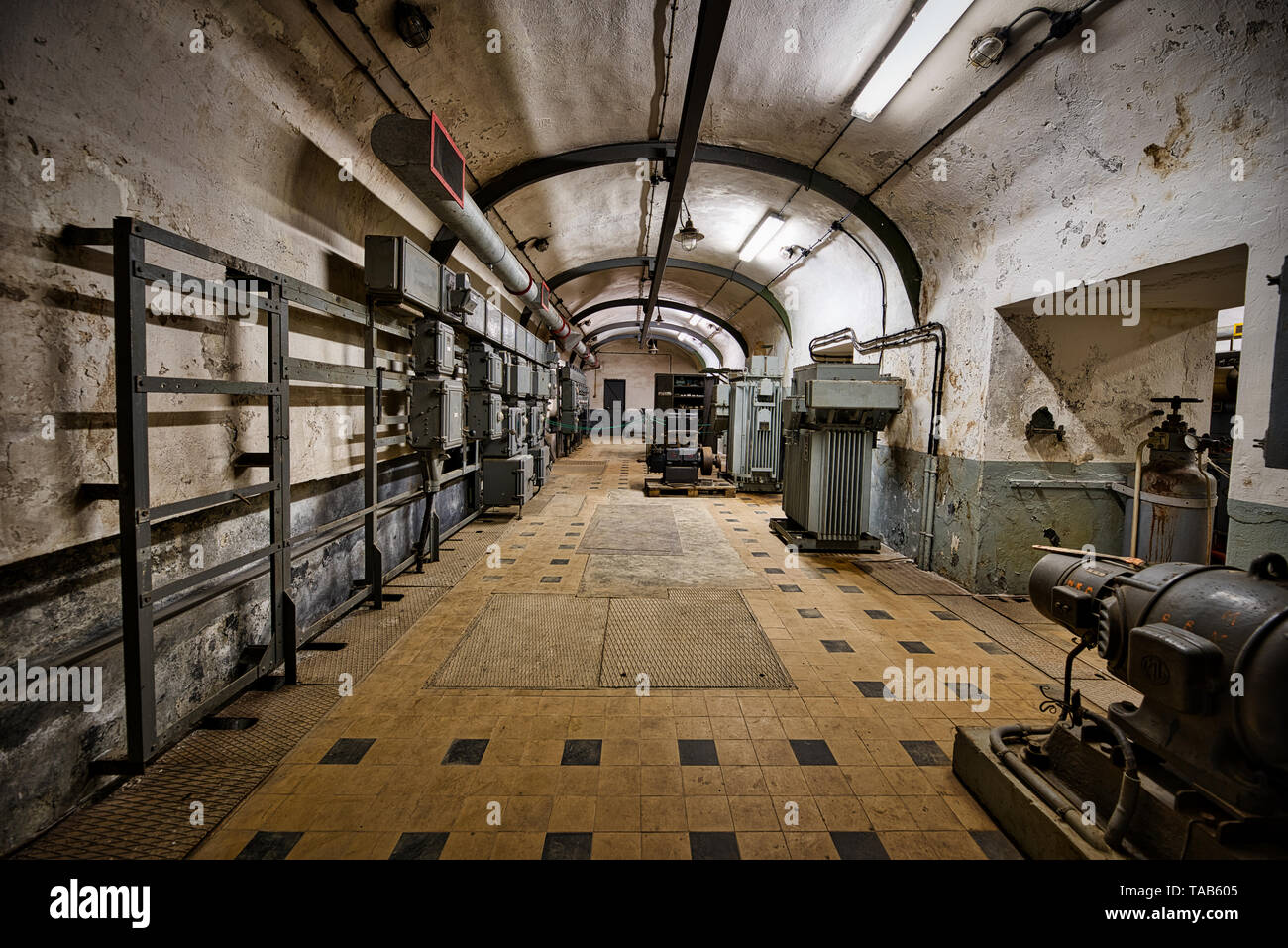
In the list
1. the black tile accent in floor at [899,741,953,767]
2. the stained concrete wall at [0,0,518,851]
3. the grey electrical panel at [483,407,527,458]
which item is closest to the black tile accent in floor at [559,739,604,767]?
the black tile accent in floor at [899,741,953,767]

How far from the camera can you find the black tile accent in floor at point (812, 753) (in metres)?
2.42

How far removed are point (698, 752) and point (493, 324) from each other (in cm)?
582

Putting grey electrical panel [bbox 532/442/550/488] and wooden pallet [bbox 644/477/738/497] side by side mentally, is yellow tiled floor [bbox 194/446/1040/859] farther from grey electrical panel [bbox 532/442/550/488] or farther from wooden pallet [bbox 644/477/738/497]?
wooden pallet [bbox 644/477/738/497]

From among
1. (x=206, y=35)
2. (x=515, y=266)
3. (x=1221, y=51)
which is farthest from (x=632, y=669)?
(x=515, y=266)

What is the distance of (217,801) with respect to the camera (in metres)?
2.08

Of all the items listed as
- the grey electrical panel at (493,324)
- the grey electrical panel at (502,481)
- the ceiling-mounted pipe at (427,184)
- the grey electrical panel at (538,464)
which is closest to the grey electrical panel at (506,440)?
the grey electrical panel at (502,481)

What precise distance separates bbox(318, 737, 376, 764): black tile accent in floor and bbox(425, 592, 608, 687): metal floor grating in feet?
1.77

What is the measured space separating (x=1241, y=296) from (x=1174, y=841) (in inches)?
192

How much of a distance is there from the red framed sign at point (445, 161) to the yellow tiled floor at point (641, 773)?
3193mm

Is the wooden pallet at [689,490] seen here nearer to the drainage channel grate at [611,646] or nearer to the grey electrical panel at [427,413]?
the grey electrical panel at [427,413]

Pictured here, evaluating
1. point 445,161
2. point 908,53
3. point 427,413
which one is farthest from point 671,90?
point 427,413

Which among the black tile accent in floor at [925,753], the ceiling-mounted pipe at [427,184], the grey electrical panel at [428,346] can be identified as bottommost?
the black tile accent in floor at [925,753]

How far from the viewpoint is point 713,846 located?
192 centimetres
